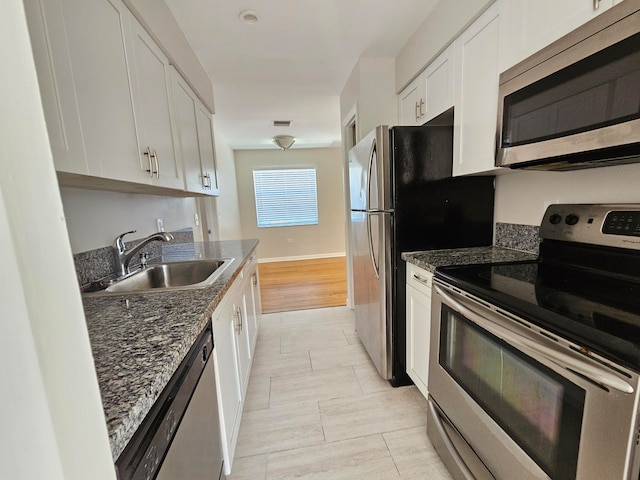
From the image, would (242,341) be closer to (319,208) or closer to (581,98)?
(581,98)

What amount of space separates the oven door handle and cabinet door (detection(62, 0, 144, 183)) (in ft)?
4.87

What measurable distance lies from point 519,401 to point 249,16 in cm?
241

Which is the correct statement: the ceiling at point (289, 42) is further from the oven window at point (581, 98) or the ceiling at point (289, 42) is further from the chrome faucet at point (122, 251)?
the chrome faucet at point (122, 251)

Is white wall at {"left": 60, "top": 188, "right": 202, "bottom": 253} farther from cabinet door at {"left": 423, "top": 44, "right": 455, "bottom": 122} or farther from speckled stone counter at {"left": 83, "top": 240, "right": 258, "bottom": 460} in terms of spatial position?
cabinet door at {"left": 423, "top": 44, "right": 455, "bottom": 122}

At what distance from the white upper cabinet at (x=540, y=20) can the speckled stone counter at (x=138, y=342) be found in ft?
5.35

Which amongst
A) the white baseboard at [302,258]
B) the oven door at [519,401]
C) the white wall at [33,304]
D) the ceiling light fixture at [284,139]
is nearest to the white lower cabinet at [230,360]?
the white wall at [33,304]

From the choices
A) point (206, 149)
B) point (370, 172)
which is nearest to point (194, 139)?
point (206, 149)

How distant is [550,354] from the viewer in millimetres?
755

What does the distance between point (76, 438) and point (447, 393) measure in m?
1.37

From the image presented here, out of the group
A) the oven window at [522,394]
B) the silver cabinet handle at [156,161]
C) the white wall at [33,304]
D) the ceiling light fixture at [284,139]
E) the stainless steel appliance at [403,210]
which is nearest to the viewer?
the white wall at [33,304]

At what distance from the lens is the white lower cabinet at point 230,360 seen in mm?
1142

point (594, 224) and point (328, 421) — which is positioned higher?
point (594, 224)

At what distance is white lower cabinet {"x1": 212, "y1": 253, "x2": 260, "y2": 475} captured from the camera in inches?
44.9

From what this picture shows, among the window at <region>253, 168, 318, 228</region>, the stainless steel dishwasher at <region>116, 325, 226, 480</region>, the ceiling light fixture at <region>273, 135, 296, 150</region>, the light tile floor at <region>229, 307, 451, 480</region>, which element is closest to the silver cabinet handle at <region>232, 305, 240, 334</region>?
the stainless steel dishwasher at <region>116, 325, 226, 480</region>
